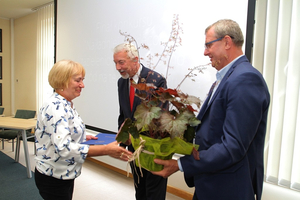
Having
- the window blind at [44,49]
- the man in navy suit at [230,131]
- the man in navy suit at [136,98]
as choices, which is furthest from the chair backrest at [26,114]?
the man in navy suit at [230,131]

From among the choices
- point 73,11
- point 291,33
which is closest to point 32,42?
point 73,11

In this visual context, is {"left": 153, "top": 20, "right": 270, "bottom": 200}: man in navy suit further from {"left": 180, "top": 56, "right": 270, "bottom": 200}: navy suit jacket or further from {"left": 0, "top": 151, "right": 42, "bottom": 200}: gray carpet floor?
{"left": 0, "top": 151, "right": 42, "bottom": 200}: gray carpet floor

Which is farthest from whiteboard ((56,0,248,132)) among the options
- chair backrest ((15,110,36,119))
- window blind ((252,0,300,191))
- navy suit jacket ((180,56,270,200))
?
navy suit jacket ((180,56,270,200))

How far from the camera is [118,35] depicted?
3.35m

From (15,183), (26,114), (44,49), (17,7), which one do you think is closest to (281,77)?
(15,183)

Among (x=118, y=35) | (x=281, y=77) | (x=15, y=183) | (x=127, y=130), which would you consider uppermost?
(x=118, y=35)

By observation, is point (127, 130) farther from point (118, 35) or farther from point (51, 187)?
point (118, 35)

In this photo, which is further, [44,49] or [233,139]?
[44,49]

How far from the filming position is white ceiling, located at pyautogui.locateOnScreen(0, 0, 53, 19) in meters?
5.71

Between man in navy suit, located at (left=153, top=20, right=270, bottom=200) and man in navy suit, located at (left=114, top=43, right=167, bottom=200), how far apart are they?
2.22 feet

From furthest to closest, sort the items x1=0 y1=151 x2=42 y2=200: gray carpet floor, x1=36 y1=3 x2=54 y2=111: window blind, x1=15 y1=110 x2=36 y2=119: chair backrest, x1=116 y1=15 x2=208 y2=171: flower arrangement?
x1=36 y1=3 x2=54 y2=111: window blind → x1=15 y1=110 x2=36 y2=119: chair backrest → x1=0 y1=151 x2=42 y2=200: gray carpet floor → x1=116 y1=15 x2=208 y2=171: flower arrangement

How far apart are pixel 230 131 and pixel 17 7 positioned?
7.10m

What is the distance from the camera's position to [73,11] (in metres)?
4.16

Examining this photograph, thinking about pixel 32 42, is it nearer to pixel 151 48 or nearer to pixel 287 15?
pixel 151 48
